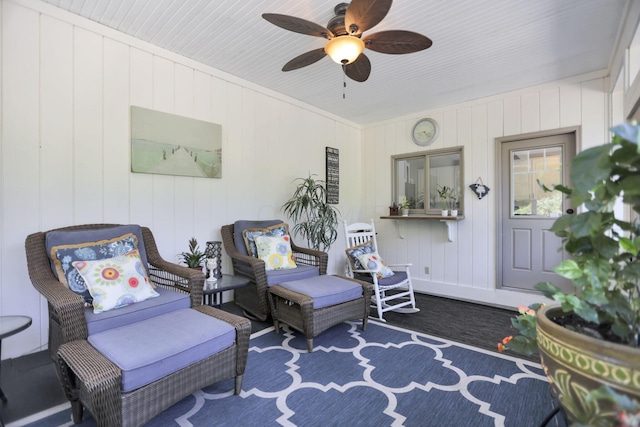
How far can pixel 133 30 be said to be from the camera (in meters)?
2.62

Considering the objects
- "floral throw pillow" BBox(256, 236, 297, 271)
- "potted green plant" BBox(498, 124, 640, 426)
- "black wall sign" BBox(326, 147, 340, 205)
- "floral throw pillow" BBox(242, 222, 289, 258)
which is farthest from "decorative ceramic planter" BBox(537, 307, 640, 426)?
"black wall sign" BBox(326, 147, 340, 205)

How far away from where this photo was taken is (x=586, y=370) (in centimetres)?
72

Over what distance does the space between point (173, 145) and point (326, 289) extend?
2035 mm

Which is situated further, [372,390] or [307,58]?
[307,58]

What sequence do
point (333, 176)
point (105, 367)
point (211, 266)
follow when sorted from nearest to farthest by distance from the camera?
point (105, 367) < point (211, 266) < point (333, 176)

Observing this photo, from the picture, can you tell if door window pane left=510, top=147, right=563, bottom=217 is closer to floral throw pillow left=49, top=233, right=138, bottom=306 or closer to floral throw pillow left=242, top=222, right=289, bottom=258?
floral throw pillow left=242, top=222, right=289, bottom=258

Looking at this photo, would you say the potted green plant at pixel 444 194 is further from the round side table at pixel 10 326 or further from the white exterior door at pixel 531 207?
the round side table at pixel 10 326

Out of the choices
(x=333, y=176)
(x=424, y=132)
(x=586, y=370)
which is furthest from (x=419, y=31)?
(x=586, y=370)

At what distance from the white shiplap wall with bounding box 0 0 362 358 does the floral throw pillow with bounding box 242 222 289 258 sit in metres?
0.39

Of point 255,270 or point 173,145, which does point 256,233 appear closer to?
point 255,270

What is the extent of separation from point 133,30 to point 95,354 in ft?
8.48

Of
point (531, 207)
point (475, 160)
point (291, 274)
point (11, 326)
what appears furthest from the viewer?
point (475, 160)

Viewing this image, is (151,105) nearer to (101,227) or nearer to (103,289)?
(101,227)

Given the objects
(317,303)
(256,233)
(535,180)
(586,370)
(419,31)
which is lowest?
(317,303)
